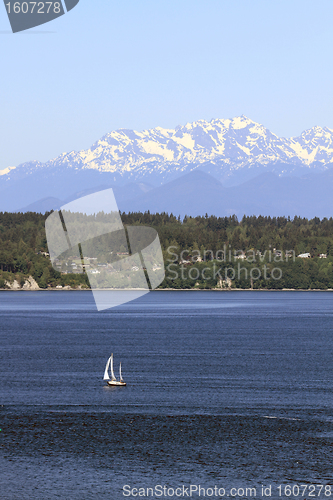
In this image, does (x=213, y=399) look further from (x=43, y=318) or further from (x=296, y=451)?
(x=43, y=318)

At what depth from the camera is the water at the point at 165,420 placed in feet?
112

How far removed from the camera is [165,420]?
151 ft

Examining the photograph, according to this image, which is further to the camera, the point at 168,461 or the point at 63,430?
the point at 63,430

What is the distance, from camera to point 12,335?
112m

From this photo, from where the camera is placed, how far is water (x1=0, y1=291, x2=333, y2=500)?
3400 centimetres

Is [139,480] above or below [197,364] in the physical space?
above

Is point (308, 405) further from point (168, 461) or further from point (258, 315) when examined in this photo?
point (258, 315)

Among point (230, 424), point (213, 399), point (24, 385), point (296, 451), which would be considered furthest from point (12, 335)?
point (296, 451)

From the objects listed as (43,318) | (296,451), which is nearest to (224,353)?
(296,451)

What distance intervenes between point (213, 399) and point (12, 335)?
66235mm

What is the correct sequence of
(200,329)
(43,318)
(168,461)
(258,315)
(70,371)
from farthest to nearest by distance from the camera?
(258,315) < (43,318) < (200,329) < (70,371) < (168,461)

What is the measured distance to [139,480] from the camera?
33.8 meters

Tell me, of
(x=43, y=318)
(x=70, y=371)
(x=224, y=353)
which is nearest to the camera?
(x=70, y=371)

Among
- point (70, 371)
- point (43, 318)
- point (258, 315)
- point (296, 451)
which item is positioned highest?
point (296, 451)
